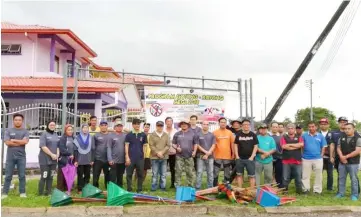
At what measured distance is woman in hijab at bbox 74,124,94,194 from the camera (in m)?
9.37

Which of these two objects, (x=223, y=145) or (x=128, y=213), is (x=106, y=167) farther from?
(x=223, y=145)

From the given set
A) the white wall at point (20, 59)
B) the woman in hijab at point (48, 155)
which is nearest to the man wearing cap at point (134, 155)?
the woman in hijab at point (48, 155)

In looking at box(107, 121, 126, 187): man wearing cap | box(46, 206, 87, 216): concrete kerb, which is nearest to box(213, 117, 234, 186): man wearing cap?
box(107, 121, 126, 187): man wearing cap

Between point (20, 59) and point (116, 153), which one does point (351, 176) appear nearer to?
point (116, 153)

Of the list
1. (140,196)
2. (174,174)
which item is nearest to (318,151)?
Answer: (174,174)

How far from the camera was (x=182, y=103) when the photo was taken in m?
12.7

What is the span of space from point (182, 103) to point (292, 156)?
4.17 meters

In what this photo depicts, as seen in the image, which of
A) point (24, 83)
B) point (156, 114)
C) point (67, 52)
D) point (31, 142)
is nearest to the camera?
point (156, 114)

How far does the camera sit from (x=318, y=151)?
9.60 m

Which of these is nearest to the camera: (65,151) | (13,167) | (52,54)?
(13,167)

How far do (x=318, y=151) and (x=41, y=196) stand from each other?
627 cm

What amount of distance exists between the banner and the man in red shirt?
3506 millimetres

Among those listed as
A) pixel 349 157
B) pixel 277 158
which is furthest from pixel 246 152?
pixel 349 157

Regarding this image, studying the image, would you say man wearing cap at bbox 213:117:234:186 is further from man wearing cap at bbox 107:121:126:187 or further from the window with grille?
the window with grille
